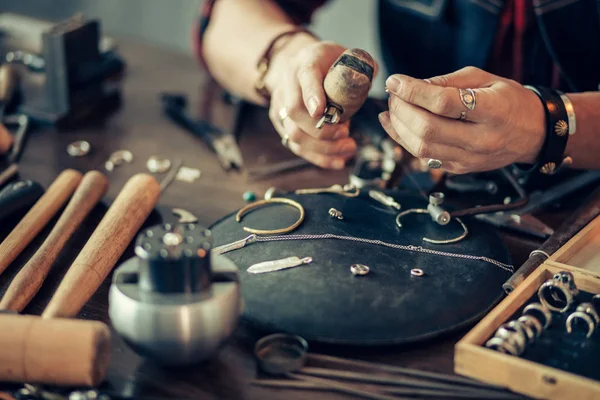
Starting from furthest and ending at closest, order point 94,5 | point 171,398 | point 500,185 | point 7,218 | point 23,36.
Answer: point 94,5
point 23,36
point 500,185
point 7,218
point 171,398

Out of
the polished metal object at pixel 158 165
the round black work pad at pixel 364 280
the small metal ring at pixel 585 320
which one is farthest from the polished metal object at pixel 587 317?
the polished metal object at pixel 158 165

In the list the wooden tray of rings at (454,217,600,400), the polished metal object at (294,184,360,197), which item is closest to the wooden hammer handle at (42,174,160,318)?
the polished metal object at (294,184,360,197)

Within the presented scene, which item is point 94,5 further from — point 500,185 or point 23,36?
point 500,185

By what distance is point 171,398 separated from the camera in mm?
856

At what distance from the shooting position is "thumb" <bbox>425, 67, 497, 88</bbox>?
1150 mm

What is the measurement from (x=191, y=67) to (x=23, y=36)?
1.45 ft

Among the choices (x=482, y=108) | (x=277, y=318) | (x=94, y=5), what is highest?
(x=482, y=108)

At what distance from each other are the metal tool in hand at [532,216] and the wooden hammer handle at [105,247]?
569 mm

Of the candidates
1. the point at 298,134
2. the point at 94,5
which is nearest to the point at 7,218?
the point at 298,134

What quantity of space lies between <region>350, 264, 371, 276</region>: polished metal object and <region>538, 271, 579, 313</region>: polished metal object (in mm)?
233

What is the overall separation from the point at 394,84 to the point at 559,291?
38 centimetres

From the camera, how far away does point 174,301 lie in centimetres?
83

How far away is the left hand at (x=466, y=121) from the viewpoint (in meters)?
1.11

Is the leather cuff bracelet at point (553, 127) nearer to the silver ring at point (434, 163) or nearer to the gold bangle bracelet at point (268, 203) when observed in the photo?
the silver ring at point (434, 163)
